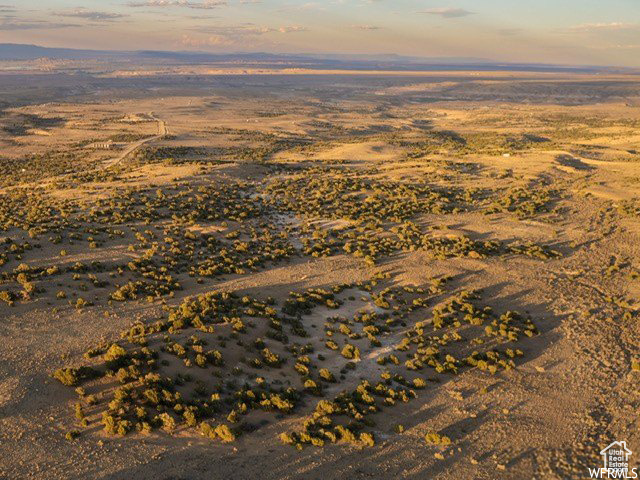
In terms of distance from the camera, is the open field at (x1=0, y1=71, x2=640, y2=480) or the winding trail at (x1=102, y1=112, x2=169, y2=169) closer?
the open field at (x1=0, y1=71, x2=640, y2=480)

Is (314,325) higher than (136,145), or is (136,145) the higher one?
(136,145)

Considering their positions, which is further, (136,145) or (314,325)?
(136,145)

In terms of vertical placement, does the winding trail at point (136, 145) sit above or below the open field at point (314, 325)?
above

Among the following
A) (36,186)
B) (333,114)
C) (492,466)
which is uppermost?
(333,114)

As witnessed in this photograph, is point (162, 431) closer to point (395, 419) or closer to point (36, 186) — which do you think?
point (395, 419)

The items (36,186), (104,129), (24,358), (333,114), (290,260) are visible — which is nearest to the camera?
(24,358)

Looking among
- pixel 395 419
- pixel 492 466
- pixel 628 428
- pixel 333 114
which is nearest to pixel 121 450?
pixel 395 419

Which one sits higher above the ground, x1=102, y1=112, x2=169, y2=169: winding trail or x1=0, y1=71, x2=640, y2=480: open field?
x1=102, y1=112, x2=169, y2=169: winding trail

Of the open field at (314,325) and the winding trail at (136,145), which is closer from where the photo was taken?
the open field at (314,325)
